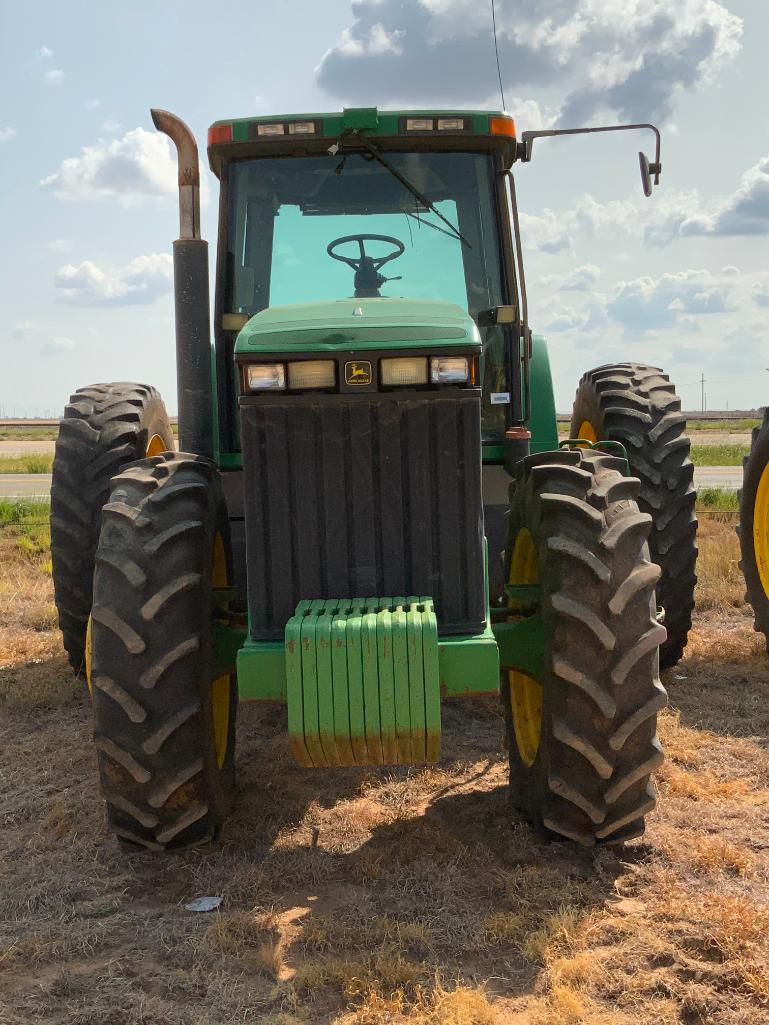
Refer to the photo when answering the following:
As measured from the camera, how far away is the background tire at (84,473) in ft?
19.6

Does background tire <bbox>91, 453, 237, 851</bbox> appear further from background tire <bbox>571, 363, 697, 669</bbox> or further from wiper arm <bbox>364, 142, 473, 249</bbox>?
background tire <bbox>571, 363, 697, 669</bbox>

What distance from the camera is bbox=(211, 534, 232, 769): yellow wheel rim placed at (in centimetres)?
447

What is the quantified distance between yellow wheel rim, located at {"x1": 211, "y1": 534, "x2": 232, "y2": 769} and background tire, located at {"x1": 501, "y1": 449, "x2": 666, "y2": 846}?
1351 millimetres

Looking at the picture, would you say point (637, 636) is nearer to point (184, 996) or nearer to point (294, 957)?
point (294, 957)

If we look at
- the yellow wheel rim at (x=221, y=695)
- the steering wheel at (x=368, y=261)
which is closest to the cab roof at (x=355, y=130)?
the steering wheel at (x=368, y=261)

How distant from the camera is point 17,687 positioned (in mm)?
6594

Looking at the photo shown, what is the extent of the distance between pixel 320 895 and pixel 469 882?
1.73 ft

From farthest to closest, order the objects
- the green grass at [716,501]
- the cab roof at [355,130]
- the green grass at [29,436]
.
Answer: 1. the green grass at [29,436]
2. the green grass at [716,501]
3. the cab roof at [355,130]

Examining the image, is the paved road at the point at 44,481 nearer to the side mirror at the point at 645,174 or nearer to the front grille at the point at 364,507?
the side mirror at the point at 645,174

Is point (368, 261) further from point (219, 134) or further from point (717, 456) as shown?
point (717, 456)

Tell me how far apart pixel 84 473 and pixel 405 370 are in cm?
275

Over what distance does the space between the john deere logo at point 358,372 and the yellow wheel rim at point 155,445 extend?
2878mm

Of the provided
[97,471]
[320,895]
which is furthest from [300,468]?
[97,471]

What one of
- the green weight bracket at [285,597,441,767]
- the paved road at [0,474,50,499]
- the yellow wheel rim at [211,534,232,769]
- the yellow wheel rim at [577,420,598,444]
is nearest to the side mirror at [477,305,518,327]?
the yellow wheel rim at [577,420,598,444]
